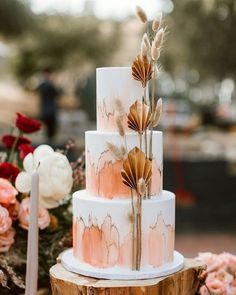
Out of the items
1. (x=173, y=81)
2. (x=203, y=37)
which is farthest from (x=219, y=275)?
(x=173, y=81)

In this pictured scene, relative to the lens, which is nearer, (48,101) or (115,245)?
(115,245)

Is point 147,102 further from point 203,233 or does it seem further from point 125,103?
point 203,233

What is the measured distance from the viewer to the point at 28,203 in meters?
1.96

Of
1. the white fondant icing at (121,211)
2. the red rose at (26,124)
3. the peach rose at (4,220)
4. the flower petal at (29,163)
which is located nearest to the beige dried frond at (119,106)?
the white fondant icing at (121,211)

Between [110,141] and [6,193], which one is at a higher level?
[110,141]

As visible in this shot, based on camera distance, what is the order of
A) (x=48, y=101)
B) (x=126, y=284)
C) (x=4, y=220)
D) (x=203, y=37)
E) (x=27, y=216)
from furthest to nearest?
(x=48, y=101) → (x=203, y=37) → (x=27, y=216) → (x=4, y=220) → (x=126, y=284)

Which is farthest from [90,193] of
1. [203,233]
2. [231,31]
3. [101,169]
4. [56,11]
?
[56,11]

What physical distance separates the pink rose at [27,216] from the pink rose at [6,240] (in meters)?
0.05

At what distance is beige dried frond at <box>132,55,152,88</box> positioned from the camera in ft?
5.38

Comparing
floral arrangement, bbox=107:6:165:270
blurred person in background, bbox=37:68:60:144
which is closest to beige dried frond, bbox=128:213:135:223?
floral arrangement, bbox=107:6:165:270

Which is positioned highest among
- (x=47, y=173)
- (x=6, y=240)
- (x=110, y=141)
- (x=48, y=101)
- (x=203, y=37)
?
(x=203, y=37)

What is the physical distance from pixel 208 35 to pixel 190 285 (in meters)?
7.99

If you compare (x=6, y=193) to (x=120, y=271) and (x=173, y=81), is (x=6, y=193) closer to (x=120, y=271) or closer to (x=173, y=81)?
(x=120, y=271)

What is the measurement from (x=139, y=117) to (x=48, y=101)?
9048 millimetres
